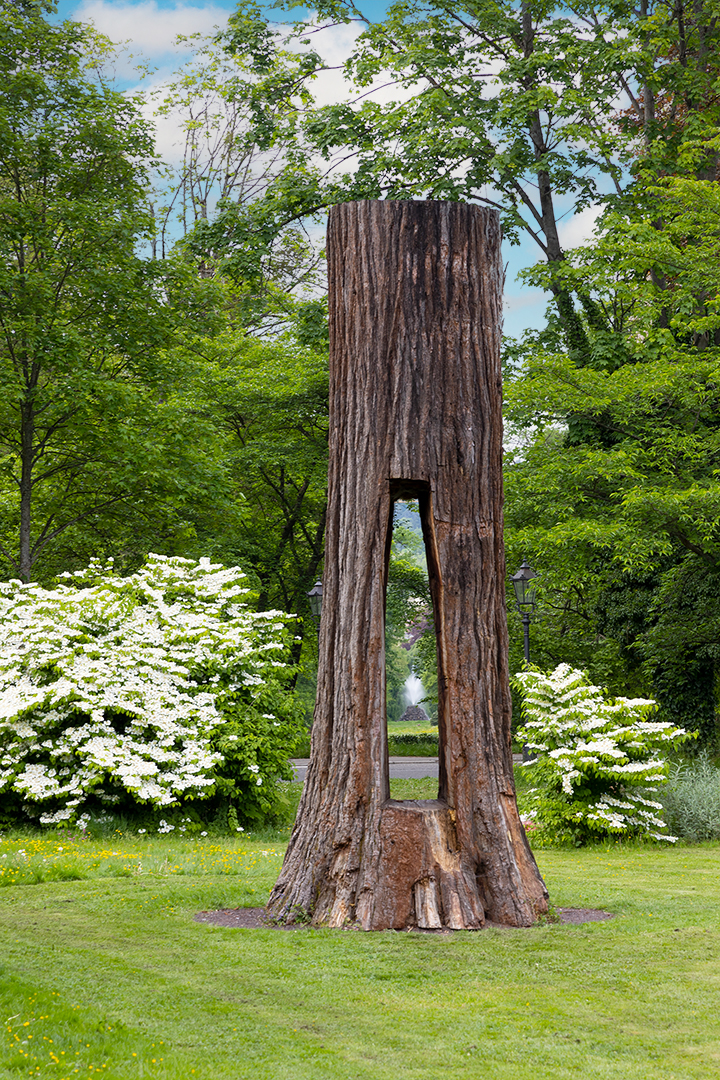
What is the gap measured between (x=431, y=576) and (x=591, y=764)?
18.2 feet

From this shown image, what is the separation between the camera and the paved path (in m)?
23.1

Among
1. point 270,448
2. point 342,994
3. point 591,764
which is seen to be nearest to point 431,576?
point 342,994

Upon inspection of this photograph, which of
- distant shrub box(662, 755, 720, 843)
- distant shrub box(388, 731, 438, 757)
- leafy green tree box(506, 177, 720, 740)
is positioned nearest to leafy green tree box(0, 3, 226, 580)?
leafy green tree box(506, 177, 720, 740)

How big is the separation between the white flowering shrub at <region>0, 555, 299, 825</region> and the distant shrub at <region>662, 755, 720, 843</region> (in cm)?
473

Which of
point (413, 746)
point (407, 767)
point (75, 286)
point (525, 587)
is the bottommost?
point (407, 767)

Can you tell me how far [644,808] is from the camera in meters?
12.2

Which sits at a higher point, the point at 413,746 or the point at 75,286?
the point at 75,286

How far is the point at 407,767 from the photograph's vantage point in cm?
2633

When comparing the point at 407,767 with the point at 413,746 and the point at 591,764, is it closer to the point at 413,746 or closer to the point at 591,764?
the point at 413,746

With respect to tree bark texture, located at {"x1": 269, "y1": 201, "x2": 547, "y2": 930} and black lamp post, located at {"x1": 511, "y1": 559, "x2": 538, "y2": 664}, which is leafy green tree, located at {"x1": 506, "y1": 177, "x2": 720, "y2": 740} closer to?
black lamp post, located at {"x1": 511, "y1": 559, "x2": 538, "y2": 664}

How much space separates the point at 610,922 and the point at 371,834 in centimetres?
164

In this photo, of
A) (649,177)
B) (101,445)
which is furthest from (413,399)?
(649,177)

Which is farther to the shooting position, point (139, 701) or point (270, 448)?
point (270, 448)

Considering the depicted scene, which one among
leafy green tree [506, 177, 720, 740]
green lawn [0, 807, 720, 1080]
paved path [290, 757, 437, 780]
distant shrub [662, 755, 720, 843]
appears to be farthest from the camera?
paved path [290, 757, 437, 780]
